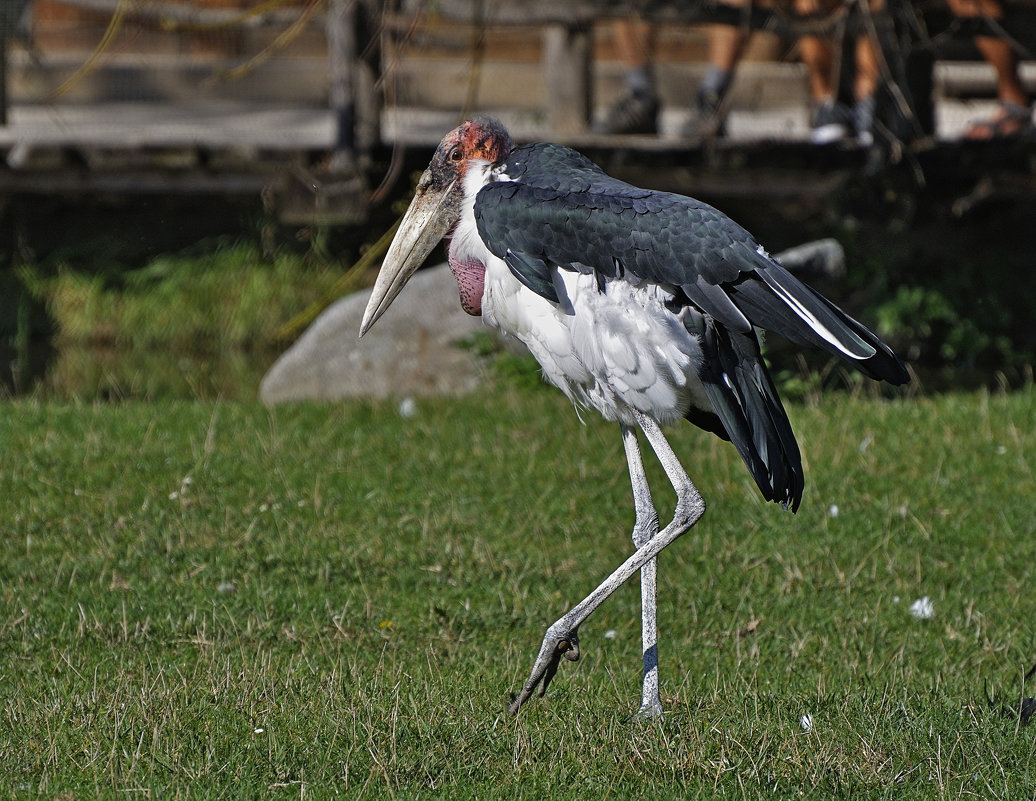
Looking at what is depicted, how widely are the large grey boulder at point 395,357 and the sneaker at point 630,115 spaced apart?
215 cm

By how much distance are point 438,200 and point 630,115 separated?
5.71m

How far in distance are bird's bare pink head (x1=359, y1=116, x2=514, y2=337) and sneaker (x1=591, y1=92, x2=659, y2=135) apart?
5.61 meters

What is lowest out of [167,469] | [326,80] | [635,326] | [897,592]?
[326,80]

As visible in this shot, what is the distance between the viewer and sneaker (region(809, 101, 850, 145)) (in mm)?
9422

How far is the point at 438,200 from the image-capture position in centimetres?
381

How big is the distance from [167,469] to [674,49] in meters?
8.97

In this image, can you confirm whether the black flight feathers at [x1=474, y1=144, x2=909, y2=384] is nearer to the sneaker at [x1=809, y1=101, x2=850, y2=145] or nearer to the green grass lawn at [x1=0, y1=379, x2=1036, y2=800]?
the green grass lawn at [x1=0, y1=379, x2=1036, y2=800]

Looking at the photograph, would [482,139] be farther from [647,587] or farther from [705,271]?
[647,587]

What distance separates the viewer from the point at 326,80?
43.9ft

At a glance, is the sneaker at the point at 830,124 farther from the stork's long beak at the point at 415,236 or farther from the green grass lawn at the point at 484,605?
the stork's long beak at the point at 415,236

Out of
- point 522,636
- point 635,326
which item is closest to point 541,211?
point 635,326

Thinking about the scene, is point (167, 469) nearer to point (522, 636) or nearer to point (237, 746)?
point (522, 636)

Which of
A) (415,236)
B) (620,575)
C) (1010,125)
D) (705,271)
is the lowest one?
(1010,125)

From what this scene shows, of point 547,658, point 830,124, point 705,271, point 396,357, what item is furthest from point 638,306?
point 830,124
